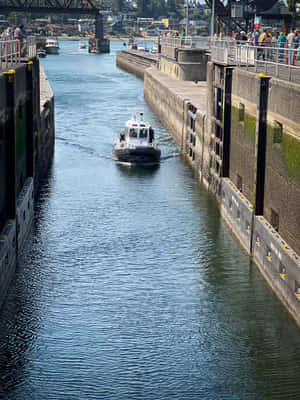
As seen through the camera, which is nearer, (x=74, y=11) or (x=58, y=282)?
(x=58, y=282)

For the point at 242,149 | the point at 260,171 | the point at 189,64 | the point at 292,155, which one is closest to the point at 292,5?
the point at 189,64

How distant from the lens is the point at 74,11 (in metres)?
158

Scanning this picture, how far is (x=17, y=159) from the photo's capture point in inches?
1178

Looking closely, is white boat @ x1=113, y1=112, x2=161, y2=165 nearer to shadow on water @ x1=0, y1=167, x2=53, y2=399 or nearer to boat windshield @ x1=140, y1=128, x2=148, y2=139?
boat windshield @ x1=140, y1=128, x2=148, y2=139

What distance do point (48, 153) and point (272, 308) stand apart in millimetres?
27964

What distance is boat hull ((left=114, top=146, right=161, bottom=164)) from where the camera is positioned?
47.7 metres

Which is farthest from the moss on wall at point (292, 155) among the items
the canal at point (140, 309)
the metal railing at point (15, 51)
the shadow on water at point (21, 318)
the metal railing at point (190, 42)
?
the metal railing at point (190, 42)

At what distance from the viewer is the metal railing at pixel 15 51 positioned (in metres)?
31.2

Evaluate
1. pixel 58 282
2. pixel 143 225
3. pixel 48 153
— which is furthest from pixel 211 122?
pixel 58 282

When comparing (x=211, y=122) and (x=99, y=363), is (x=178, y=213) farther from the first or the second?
(x=99, y=363)

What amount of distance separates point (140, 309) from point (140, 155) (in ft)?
81.6

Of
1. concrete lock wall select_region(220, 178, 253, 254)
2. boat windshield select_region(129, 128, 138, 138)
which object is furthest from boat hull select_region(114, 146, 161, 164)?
concrete lock wall select_region(220, 178, 253, 254)

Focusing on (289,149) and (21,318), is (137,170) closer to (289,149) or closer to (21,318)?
(289,149)

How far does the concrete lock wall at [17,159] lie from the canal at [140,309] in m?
1.02
